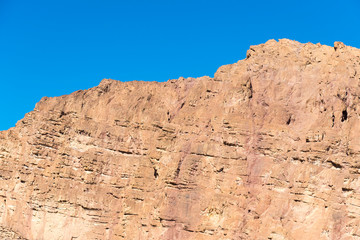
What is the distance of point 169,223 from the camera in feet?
170

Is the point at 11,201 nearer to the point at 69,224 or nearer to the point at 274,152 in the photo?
the point at 69,224

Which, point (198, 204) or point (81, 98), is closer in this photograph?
point (198, 204)

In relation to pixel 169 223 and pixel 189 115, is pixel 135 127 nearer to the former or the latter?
pixel 189 115

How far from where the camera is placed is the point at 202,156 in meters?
52.8

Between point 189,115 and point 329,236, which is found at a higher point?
point 189,115

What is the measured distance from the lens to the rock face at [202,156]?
4881 cm

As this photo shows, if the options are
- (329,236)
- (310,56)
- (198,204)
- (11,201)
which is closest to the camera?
(329,236)

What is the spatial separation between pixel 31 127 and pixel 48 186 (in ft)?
24.1

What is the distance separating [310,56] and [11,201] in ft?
110

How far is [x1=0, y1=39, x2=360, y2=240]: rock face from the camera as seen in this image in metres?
48.8

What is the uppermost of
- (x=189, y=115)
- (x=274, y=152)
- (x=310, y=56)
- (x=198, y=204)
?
(x=310, y=56)

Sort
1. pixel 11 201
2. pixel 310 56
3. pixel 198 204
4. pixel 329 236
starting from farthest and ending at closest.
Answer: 1. pixel 11 201
2. pixel 310 56
3. pixel 198 204
4. pixel 329 236

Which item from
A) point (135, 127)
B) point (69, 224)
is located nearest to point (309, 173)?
point (135, 127)

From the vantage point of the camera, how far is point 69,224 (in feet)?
186
